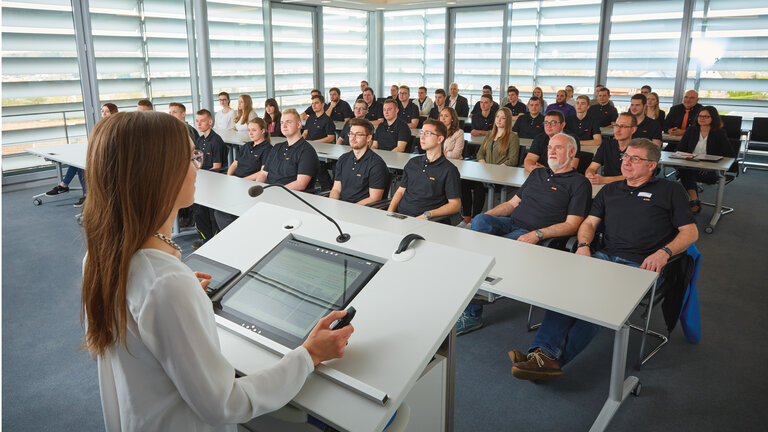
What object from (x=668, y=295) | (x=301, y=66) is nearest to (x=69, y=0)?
(x=301, y=66)

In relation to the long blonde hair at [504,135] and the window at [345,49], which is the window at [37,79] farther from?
the long blonde hair at [504,135]

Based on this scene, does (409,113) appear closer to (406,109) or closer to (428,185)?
(406,109)

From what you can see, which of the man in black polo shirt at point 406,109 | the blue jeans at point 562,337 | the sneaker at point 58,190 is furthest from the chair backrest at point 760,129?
the sneaker at point 58,190

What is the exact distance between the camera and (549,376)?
2.81 m

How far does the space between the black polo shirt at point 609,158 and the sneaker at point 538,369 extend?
Result: 10.9 feet

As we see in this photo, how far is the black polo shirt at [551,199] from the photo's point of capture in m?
3.68

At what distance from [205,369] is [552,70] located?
35.6ft

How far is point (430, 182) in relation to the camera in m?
4.23

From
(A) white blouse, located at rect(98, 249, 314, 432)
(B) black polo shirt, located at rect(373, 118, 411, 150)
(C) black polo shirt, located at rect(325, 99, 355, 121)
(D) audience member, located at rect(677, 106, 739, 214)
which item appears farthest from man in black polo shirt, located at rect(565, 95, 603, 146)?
(A) white blouse, located at rect(98, 249, 314, 432)

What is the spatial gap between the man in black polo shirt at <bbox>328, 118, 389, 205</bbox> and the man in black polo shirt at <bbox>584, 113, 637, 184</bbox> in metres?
2.17

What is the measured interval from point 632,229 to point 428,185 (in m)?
1.54

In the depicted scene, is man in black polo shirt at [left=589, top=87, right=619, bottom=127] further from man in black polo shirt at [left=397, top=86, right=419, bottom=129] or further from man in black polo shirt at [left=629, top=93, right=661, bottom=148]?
man in black polo shirt at [left=397, top=86, right=419, bottom=129]

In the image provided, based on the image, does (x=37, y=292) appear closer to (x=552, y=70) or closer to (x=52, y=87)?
(x=52, y=87)

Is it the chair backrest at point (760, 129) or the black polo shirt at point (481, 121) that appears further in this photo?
the black polo shirt at point (481, 121)
